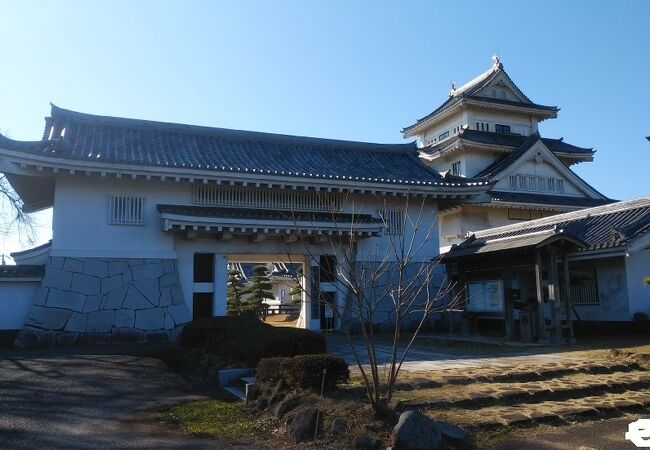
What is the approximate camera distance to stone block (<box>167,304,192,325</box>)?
15.2 meters

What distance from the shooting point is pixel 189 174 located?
15391 mm

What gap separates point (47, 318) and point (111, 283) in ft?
5.90

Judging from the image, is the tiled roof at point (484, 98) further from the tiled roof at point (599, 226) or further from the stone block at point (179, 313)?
the stone block at point (179, 313)

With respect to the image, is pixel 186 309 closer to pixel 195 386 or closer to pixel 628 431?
pixel 195 386

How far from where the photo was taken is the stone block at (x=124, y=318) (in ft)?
47.9

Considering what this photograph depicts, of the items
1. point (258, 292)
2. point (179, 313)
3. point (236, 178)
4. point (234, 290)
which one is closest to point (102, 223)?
point (179, 313)

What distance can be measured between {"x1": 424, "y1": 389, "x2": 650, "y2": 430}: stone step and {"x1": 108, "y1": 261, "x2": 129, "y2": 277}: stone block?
11.2 metres

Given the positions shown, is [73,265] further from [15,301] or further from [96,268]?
[15,301]

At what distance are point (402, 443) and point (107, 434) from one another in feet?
11.1

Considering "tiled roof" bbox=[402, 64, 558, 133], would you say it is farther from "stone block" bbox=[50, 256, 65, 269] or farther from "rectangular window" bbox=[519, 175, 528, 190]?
"stone block" bbox=[50, 256, 65, 269]

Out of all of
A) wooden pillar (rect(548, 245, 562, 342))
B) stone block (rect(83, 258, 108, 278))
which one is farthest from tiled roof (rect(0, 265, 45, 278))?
wooden pillar (rect(548, 245, 562, 342))

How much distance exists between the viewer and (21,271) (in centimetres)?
1398

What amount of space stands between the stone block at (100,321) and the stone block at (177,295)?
1683mm

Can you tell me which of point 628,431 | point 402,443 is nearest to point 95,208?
point 402,443
